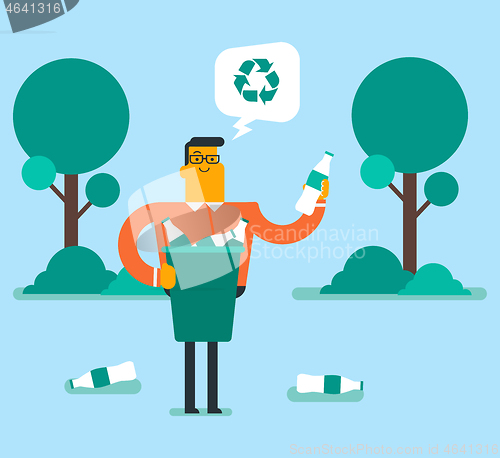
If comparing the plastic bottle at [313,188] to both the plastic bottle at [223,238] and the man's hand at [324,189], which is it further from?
the plastic bottle at [223,238]

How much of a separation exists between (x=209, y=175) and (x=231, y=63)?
75 centimetres

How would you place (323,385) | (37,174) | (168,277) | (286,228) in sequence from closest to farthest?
(168,277) < (323,385) < (286,228) < (37,174)

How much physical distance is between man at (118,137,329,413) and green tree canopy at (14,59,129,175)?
25.1 inches

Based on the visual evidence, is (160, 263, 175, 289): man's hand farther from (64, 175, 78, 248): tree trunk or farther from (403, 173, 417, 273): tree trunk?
(403, 173, 417, 273): tree trunk

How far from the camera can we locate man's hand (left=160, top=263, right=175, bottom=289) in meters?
5.65

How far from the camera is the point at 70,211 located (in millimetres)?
6371

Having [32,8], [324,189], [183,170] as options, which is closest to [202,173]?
[183,170]

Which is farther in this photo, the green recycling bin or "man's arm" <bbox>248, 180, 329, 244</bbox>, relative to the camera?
"man's arm" <bbox>248, 180, 329, 244</bbox>

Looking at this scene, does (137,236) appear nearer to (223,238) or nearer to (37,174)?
(223,238)

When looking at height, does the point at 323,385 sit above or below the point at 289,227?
below

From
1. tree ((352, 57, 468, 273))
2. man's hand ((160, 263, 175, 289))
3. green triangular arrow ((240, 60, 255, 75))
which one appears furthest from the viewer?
tree ((352, 57, 468, 273))

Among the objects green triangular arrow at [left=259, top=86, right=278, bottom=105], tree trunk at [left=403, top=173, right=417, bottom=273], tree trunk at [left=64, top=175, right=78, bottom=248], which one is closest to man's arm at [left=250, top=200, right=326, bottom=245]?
tree trunk at [left=403, top=173, right=417, bottom=273]

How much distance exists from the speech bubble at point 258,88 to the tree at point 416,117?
491 millimetres

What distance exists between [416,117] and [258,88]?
3.36ft
